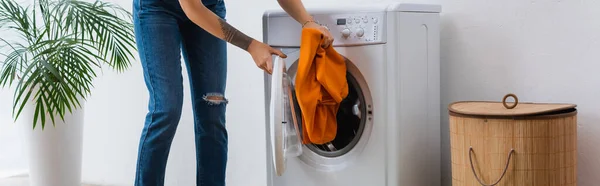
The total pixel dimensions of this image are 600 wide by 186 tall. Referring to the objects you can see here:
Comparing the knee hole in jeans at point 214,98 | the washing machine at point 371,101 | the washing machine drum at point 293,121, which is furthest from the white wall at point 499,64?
the knee hole in jeans at point 214,98

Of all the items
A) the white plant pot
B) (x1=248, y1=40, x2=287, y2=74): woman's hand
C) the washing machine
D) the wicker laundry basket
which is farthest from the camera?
the white plant pot

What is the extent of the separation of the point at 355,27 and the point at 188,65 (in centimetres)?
55

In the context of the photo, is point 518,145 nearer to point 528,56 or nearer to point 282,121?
point 528,56

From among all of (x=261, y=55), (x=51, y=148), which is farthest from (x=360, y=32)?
(x=51, y=148)

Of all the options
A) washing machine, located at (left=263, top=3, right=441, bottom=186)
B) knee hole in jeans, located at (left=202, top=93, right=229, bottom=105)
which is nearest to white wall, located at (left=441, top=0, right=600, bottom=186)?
washing machine, located at (left=263, top=3, right=441, bottom=186)

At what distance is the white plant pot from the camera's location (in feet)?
9.62

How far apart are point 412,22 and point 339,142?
1.50ft

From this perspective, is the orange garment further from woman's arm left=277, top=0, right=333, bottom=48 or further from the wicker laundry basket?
the wicker laundry basket

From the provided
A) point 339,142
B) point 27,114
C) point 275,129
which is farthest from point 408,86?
point 27,114

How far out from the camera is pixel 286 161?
2291mm

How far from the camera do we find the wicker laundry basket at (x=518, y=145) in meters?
1.90

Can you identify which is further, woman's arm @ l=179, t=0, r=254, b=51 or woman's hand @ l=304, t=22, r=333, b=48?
woman's hand @ l=304, t=22, r=333, b=48

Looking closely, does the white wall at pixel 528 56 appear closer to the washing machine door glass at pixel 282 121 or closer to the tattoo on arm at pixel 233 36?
the washing machine door glass at pixel 282 121

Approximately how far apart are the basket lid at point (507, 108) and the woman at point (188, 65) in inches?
18.0
